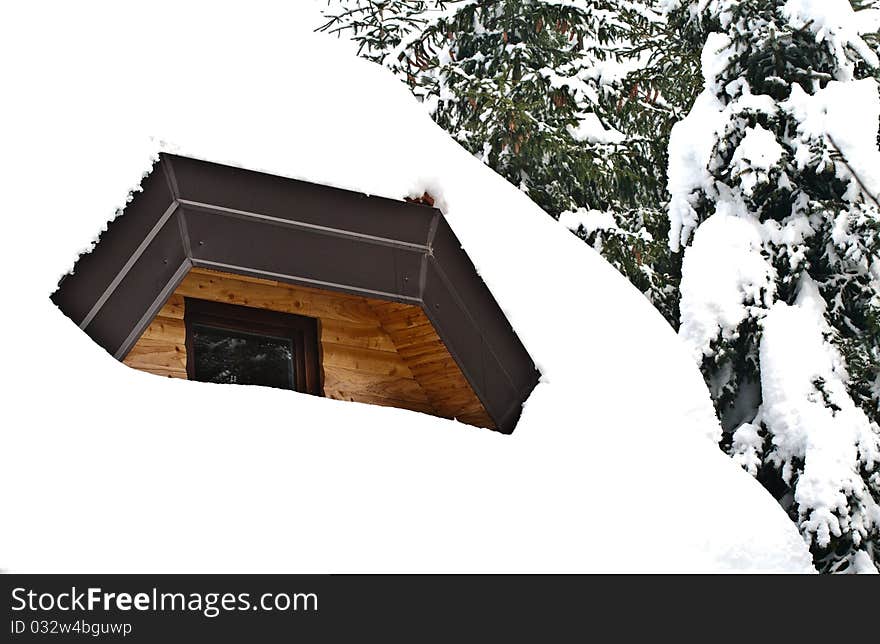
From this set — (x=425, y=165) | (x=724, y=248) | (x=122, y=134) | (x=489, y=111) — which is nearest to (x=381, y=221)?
(x=425, y=165)

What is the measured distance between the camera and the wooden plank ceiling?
16.1 feet

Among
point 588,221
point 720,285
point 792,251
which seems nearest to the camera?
point 720,285

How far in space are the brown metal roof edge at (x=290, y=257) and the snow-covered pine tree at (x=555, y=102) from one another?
7567 mm

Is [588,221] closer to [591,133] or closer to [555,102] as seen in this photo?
[591,133]

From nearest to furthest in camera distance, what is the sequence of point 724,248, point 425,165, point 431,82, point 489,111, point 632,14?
1. point 425,165
2. point 724,248
3. point 489,111
4. point 431,82
5. point 632,14

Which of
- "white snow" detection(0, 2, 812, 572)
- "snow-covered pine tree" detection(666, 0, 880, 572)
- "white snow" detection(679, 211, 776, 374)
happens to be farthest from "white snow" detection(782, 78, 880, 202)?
"white snow" detection(0, 2, 812, 572)

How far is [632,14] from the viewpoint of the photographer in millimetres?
14758

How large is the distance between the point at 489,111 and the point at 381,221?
8393 mm

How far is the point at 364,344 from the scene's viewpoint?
5324 mm

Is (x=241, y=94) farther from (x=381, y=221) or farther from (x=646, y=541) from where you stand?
(x=646, y=541)

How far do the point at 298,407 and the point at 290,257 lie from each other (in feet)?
1.96

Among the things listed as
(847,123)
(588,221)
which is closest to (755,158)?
(847,123)

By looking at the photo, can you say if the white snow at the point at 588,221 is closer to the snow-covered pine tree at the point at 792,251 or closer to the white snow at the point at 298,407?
the snow-covered pine tree at the point at 792,251

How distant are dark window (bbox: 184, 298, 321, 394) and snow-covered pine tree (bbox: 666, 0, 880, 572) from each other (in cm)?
472
